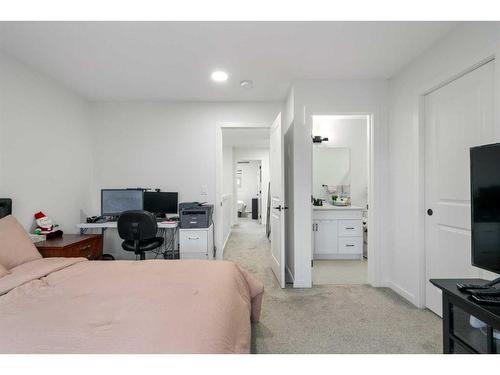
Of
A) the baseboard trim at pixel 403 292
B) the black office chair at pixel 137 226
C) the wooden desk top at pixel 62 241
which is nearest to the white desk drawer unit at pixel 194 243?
the black office chair at pixel 137 226

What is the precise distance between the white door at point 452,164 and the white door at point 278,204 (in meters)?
1.38

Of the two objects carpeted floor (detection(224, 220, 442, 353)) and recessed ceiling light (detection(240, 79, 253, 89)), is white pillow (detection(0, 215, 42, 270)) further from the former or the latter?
recessed ceiling light (detection(240, 79, 253, 89))

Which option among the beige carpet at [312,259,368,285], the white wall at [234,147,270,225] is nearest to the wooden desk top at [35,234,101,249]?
the beige carpet at [312,259,368,285]

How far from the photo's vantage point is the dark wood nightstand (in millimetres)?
2293

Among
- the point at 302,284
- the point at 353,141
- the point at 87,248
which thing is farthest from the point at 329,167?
the point at 87,248

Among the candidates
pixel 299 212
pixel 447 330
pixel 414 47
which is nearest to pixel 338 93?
pixel 414 47

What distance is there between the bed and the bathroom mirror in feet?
9.81

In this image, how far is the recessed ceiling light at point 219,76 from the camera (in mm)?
2744

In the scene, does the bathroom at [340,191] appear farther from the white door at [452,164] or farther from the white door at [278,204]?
the white door at [452,164]

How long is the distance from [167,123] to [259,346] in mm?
3015

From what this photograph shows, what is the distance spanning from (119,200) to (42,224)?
92cm

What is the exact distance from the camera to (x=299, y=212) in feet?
9.58

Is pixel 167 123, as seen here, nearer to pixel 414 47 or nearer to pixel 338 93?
pixel 338 93

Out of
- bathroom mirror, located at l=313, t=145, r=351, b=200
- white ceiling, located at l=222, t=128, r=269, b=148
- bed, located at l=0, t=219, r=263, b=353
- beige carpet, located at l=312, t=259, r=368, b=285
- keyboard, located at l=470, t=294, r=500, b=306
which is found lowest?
beige carpet, located at l=312, t=259, r=368, b=285
